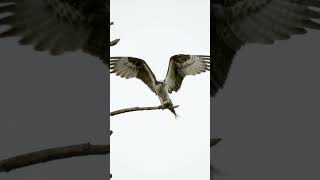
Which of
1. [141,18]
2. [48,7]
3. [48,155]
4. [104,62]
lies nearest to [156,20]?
[141,18]

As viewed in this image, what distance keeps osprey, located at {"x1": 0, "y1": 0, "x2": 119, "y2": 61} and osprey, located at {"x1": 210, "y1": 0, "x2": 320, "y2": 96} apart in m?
0.34

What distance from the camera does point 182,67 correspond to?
1.57 meters

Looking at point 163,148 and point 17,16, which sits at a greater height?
point 17,16

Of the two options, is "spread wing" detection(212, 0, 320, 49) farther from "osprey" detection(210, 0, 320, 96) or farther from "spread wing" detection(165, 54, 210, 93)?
"spread wing" detection(165, 54, 210, 93)

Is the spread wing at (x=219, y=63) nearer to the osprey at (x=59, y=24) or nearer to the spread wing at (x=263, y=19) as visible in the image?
the spread wing at (x=263, y=19)

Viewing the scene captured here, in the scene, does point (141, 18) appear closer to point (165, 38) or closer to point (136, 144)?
point (165, 38)

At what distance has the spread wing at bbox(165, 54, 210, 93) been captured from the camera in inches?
61.6

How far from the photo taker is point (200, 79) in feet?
5.19

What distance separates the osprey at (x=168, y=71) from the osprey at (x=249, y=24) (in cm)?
8

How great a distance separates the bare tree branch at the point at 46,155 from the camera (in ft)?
5.17

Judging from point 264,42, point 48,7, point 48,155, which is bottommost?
point 48,155

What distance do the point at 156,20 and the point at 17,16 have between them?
44 centimetres

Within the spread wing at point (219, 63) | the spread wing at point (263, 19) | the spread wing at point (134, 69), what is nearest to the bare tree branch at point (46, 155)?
the spread wing at point (134, 69)

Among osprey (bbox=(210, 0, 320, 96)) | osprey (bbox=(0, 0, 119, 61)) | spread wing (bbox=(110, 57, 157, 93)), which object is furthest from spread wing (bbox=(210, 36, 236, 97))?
osprey (bbox=(0, 0, 119, 61))
